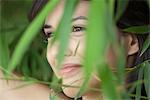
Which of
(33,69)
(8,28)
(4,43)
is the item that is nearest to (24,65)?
(33,69)

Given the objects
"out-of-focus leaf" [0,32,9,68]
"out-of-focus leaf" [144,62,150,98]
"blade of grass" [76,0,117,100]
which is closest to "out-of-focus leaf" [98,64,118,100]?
"blade of grass" [76,0,117,100]

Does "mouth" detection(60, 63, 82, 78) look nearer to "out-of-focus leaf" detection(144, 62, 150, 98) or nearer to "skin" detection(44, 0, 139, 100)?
"skin" detection(44, 0, 139, 100)

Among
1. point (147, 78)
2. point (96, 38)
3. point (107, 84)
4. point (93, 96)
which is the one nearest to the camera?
point (96, 38)

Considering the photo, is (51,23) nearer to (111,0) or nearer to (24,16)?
(111,0)

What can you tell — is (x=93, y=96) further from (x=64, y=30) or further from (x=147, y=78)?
(x=64, y=30)

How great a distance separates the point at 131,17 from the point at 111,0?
1.32ft

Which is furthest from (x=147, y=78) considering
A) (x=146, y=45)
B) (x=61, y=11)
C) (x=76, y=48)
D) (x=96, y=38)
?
(x=96, y=38)

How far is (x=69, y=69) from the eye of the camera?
146cm

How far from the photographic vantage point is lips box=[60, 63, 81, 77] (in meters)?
1.45

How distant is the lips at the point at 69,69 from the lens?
145cm

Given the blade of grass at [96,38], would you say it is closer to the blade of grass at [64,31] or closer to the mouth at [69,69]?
the blade of grass at [64,31]

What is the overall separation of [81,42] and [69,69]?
0.09 metres

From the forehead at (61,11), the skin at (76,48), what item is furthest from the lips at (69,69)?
the forehead at (61,11)

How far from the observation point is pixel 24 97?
181cm
